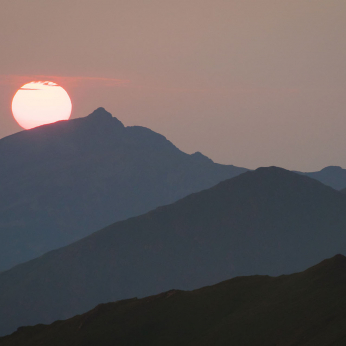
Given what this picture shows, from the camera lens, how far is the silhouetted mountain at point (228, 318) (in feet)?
204

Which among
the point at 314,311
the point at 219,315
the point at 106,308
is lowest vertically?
the point at 314,311

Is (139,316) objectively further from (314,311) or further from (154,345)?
(314,311)

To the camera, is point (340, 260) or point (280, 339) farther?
point (340, 260)

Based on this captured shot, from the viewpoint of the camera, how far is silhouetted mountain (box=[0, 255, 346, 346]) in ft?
204

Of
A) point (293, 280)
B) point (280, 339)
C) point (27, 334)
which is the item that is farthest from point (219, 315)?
point (27, 334)

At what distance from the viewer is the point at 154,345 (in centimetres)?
7381

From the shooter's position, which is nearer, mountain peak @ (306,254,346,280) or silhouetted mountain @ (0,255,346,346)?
silhouetted mountain @ (0,255,346,346)

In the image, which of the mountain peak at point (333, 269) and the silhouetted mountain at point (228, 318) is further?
the mountain peak at point (333, 269)

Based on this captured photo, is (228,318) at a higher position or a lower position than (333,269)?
lower

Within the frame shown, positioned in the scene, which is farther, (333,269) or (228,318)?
(228,318)

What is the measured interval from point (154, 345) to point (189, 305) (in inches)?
342

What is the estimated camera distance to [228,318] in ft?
242

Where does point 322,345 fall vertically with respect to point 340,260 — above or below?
below

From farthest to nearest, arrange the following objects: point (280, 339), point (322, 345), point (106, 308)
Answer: point (106, 308) < point (280, 339) < point (322, 345)
